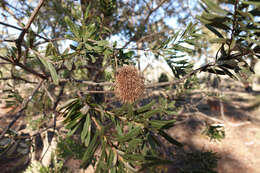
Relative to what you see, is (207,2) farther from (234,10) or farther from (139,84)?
(139,84)

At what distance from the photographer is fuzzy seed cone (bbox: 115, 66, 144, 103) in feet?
2.51

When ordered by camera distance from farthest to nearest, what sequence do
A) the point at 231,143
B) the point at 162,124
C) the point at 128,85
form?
the point at 231,143 → the point at 128,85 → the point at 162,124

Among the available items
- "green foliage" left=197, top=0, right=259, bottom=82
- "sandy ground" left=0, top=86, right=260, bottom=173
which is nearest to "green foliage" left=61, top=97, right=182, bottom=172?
"green foliage" left=197, top=0, right=259, bottom=82

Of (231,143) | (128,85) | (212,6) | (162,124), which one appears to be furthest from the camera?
(231,143)

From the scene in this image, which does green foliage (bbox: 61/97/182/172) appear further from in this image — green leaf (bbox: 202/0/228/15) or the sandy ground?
the sandy ground

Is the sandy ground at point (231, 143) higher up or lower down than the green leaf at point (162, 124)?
lower down

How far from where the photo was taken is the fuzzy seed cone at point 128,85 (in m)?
0.77

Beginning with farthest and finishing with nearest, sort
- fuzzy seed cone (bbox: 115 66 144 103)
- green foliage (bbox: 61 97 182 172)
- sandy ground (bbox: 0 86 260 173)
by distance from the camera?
sandy ground (bbox: 0 86 260 173), fuzzy seed cone (bbox: 115 66 144 103), green foliage (bbox: 61 97 182 172)

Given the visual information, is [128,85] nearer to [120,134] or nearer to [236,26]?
[120,134]

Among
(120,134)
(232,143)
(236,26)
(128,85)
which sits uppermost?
(236,26)

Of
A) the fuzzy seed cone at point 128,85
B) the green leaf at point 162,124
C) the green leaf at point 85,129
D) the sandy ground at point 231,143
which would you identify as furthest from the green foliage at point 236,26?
the sandy ground at point 231,143

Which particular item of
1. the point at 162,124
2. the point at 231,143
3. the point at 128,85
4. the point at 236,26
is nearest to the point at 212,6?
the point at 236,26

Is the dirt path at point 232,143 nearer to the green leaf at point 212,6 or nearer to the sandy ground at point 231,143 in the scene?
the sandy ground at point 231,143

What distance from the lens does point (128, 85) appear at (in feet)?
2.57
